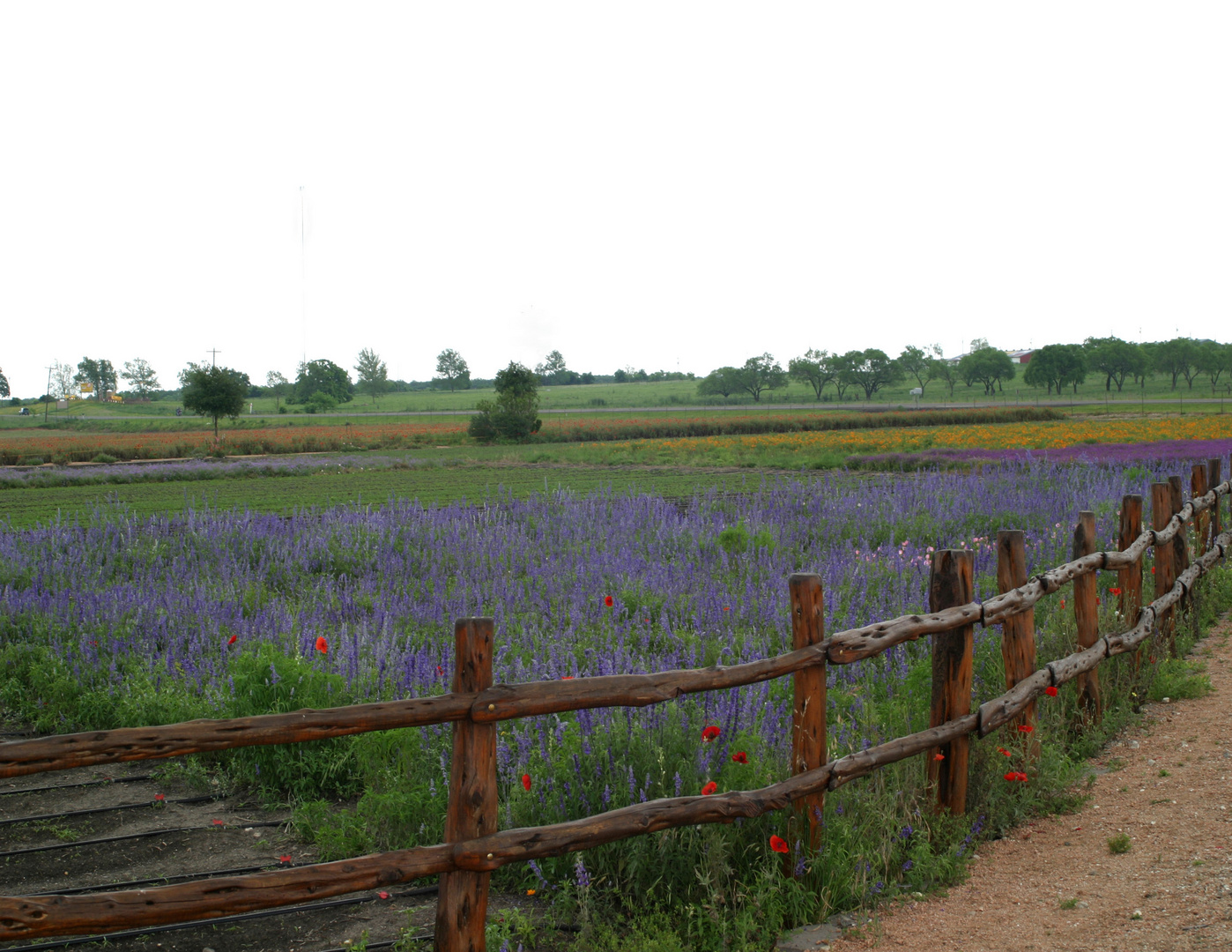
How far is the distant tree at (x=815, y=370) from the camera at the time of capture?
132 meters

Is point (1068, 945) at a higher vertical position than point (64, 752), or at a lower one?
lower

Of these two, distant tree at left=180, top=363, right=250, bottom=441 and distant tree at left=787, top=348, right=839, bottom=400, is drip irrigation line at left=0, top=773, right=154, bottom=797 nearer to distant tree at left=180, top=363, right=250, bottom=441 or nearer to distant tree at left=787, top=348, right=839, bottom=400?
distant tree at left=180, top=363, right=250, bottom=441

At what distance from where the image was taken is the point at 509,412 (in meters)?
52.3

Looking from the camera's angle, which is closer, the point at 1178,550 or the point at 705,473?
the point at 1178,550

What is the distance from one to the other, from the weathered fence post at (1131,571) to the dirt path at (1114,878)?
1.34m

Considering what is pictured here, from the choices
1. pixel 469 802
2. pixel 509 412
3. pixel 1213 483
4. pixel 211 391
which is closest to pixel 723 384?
pixel 509 412

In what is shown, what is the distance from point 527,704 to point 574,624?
442 centimetres

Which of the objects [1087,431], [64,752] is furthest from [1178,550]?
[1087,431]

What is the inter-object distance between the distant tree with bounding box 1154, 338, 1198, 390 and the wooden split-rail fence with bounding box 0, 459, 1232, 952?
126m

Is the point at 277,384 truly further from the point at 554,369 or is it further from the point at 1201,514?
the point at 1201,514

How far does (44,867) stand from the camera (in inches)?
168

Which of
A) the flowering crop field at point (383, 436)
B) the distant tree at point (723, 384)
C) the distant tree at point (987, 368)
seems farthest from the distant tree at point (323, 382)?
the distant tree at point (987, 368)

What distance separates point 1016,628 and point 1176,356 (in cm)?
13025

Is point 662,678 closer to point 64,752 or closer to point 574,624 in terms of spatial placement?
point 64,752
